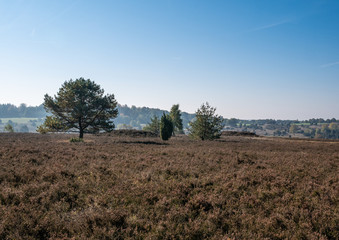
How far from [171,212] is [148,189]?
5.62 feet

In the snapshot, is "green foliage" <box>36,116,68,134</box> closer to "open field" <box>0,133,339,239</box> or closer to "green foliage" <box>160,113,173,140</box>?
"green foliage" <box>160,113,173,140</box>

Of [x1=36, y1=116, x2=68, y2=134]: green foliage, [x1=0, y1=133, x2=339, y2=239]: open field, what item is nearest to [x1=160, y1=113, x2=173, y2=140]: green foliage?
[x1=36, y1=116, x2=68, y2=134]: green foliage

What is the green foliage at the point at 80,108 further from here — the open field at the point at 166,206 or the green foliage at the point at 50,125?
the open field at the point at 166,206

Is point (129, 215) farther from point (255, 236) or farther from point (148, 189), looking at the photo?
point (255, 236)

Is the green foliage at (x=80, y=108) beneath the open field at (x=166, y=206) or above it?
above

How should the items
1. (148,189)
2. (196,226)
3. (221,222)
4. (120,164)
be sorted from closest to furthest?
(196,226)
(221,222)
(148,189)
(120,164)

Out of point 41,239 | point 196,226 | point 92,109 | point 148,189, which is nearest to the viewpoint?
point 41,239

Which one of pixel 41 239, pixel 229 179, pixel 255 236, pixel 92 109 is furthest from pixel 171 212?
pixel 92 109

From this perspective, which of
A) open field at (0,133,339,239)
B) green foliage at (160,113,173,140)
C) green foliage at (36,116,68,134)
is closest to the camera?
Answer: open field at (0,133,339,239)

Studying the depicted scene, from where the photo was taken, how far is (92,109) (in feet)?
98.3

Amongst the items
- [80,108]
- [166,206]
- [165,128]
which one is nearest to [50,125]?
[80,108]

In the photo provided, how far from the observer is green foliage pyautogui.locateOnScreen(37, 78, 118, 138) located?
92.0 feet

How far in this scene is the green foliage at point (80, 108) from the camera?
2805cm

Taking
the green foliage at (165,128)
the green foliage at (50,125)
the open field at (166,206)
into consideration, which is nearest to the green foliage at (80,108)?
the green foliage at (50,125)
